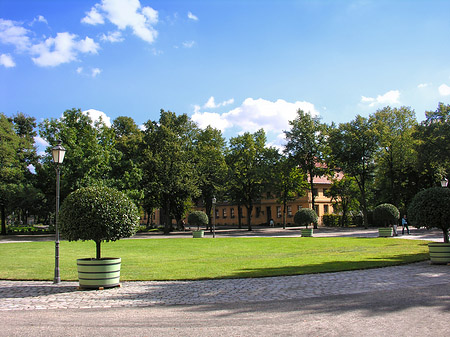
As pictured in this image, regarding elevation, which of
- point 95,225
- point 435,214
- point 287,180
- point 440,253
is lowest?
point 440,253

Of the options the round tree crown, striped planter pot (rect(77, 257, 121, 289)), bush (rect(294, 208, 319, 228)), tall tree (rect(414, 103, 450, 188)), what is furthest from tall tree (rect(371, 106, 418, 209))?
striped planter pot (rect(77, 257, 121, 289))

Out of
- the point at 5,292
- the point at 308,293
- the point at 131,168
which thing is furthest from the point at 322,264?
the point at 131,168

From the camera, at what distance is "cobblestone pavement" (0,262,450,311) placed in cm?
819

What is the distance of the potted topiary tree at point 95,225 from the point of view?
9773 mm

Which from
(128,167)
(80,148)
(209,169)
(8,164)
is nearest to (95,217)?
(80,148)

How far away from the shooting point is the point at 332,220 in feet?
195

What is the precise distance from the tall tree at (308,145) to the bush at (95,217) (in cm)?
3912

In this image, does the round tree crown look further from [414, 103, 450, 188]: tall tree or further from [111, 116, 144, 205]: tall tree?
[414, 103, 450, 188]: tall tree

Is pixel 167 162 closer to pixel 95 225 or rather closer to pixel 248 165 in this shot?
pixel 248 165

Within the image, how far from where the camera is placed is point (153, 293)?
9172 mm

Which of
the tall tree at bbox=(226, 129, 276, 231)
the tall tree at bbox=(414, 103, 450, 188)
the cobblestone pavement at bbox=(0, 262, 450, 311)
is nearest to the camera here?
the cobblestone pavement at bbox=(0, 262, 450, 311)

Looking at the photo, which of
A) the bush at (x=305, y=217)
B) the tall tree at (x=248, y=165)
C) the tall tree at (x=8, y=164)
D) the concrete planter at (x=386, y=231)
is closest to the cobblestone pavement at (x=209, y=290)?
the concrete planter at (x=386, y=231)

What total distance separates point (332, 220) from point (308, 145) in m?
17.5

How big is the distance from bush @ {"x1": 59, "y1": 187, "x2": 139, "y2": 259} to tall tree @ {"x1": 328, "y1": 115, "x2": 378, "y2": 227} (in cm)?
4105
